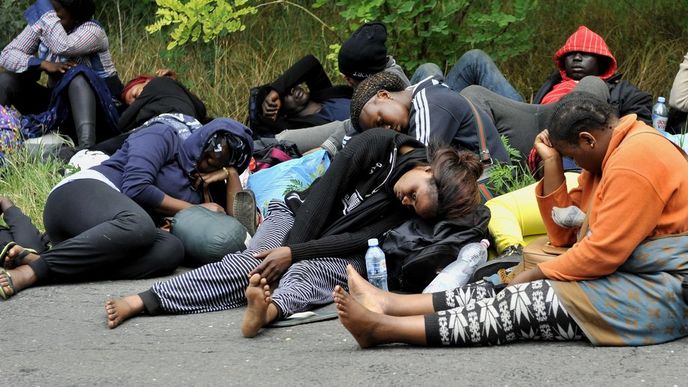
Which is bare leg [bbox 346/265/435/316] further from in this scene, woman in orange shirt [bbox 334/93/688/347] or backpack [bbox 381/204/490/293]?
backpack [bbox 381/204/490/293]

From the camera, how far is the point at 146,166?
648 cm

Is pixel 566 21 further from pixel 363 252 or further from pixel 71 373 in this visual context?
pixel 71 373

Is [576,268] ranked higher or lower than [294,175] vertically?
higher

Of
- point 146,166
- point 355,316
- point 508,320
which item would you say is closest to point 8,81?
point 146,166

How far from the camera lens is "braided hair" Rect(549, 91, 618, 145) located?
4582 mm

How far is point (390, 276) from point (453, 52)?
3.44 m

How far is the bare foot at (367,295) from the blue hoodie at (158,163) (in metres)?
1.83

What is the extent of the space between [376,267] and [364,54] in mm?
2600

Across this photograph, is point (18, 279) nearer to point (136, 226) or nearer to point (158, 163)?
point (136, 226)

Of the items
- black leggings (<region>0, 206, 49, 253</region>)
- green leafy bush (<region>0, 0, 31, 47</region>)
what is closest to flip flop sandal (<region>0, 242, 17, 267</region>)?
black leggings (<region>0, 206, 49, 253</region>)

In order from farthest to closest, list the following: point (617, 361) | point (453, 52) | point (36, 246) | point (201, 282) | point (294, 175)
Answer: point (453, 52) → point (294, 175) → point (36, 246) → point (201, 282) → point (617, 361)

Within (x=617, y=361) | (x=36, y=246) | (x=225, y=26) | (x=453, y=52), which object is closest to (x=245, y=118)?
(x=225, y=26)

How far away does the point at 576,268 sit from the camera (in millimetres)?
4473

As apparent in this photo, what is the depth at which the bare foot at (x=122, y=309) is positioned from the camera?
5352 mm
